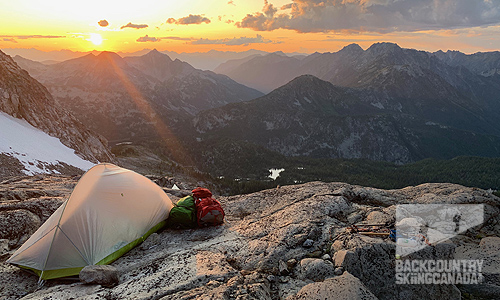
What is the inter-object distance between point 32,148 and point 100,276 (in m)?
39.9

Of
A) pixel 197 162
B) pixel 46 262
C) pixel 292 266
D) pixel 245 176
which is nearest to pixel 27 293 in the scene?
pixel 46 262

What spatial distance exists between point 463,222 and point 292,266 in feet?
34.1

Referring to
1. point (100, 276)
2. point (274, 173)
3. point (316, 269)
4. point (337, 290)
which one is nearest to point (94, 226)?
point (100, 276)

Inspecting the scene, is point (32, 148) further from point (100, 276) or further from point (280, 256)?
point (280, 256)

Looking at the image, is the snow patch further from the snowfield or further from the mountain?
the snowfield

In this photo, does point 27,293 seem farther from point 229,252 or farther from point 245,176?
point 245,176

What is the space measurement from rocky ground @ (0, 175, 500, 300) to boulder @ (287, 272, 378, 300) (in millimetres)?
33

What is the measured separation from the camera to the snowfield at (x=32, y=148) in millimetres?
35594

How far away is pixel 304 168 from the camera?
7495 inches

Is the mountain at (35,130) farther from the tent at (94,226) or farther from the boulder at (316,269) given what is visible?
the boulder at (316,269)

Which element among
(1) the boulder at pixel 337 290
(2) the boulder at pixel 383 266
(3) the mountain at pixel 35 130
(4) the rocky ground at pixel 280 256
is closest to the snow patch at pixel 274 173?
(3) the mountain at pixel 35 130

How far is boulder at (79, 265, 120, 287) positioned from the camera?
35.5ft

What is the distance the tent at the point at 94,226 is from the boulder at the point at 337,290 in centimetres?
955

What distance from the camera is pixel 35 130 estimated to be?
1939 inches
